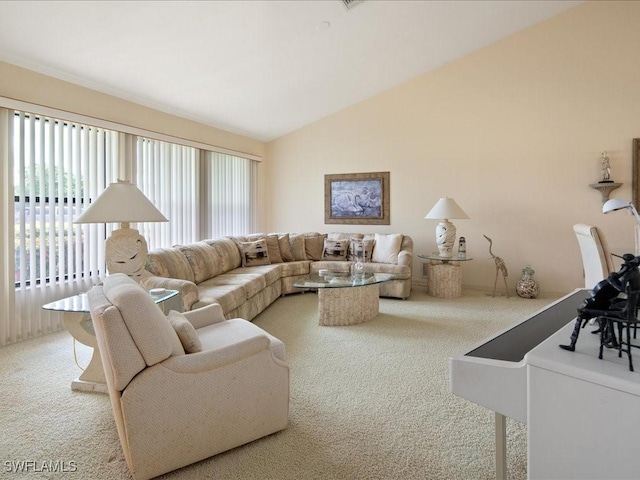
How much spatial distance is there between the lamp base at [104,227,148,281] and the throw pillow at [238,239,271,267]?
249cm

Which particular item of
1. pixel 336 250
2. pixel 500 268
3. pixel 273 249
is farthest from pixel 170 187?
pixel 500 268

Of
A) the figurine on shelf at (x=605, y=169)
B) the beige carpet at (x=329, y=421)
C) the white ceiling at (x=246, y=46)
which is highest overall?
the white ceiling at (x=246, y=46)

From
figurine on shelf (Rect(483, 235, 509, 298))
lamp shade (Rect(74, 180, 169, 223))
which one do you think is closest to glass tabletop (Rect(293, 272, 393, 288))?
lamp shade (Rect(74, 180, 169, 223))

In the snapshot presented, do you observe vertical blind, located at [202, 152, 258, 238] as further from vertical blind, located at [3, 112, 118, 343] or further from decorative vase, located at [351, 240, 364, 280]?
decorative vase, located at [351, 240, 364, 280]

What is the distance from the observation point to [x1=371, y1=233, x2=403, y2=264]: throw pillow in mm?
5434

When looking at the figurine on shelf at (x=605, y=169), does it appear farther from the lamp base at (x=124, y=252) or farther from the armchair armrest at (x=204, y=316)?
the lamp base at (x=124, y=252)

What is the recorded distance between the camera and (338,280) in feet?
13.4

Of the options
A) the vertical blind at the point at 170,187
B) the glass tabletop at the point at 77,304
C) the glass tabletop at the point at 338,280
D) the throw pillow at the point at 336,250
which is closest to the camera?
the glass tabletop at the point at 77,304

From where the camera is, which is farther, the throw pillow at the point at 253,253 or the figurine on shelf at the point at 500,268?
the throw pillow at the point at 253,253

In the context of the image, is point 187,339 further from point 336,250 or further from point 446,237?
point 446,237

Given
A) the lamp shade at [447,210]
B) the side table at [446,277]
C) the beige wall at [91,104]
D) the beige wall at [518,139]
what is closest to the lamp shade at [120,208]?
the beige wall at [91,104]

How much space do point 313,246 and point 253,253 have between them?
1.06 metres

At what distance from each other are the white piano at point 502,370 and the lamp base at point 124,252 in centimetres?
236

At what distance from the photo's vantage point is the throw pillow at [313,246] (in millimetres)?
5898
